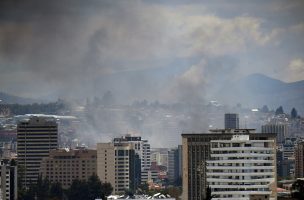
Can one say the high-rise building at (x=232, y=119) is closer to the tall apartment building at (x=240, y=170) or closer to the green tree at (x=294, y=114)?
the green tree at (x=294, y=114)

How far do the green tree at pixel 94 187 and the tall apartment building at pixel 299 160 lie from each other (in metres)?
6.35

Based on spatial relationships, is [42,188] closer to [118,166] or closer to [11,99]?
[118,166]

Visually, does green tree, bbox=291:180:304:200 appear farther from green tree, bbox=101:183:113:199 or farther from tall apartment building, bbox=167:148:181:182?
tall apartment building, bbox=167:148:181:182

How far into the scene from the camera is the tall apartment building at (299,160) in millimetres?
50725

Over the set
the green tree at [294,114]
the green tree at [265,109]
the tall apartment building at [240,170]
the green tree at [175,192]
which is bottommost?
the green tree at [175,192]

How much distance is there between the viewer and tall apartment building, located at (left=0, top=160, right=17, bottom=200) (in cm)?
5314

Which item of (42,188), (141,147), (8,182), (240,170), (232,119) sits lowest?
(42,188)

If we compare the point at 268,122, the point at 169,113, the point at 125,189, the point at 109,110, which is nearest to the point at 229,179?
the point at 125,189

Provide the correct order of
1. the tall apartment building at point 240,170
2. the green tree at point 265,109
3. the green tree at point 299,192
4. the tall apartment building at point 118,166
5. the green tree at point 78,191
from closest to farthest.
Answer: the green tree at point 299,192, the tall apartment building at point 240,170, the green tree at point 78,191, the tall apartment building at point 118,166, the green tree at point 265,109

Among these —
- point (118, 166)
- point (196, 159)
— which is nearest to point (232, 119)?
point (118, 166)

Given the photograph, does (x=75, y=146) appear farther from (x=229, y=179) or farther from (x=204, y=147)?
(x=229, y=179)

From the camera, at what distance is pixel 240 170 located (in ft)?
109

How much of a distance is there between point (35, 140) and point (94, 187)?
12785mm

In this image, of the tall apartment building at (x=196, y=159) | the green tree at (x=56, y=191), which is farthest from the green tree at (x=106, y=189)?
the tall apartment building at (x=196, y=159)
